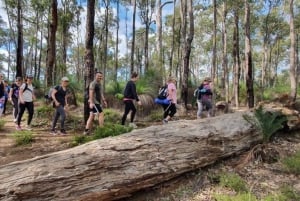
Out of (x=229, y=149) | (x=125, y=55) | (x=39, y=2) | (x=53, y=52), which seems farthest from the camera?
(x=125, y=55)

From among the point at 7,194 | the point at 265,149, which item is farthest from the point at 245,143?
the point at 7,194

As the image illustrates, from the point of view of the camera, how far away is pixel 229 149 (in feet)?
20.9

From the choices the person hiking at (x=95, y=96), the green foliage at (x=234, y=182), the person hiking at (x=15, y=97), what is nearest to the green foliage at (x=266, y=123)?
the green foliage at (x=234, y=182)

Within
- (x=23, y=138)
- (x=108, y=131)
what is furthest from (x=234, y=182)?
(x=23, y=138)

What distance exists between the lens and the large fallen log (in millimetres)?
4078

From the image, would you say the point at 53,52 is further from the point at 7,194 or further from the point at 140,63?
the point at 140,63

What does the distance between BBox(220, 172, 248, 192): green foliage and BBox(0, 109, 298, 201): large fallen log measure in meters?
0.50

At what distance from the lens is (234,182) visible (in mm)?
5289

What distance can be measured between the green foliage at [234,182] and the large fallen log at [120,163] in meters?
0.50

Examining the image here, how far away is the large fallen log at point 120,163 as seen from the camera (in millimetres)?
4078

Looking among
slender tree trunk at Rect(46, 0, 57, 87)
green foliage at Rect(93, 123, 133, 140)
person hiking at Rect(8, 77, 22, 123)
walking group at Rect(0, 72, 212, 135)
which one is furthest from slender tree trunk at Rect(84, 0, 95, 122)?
slender tree trunk at Rect(46, 0, 57, 87)

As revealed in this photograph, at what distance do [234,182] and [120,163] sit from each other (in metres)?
1.94

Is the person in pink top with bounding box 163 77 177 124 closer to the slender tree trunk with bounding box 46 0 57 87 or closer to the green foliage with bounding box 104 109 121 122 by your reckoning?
the green foliage with bounding box 104 109 121 122

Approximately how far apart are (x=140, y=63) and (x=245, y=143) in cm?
4064
